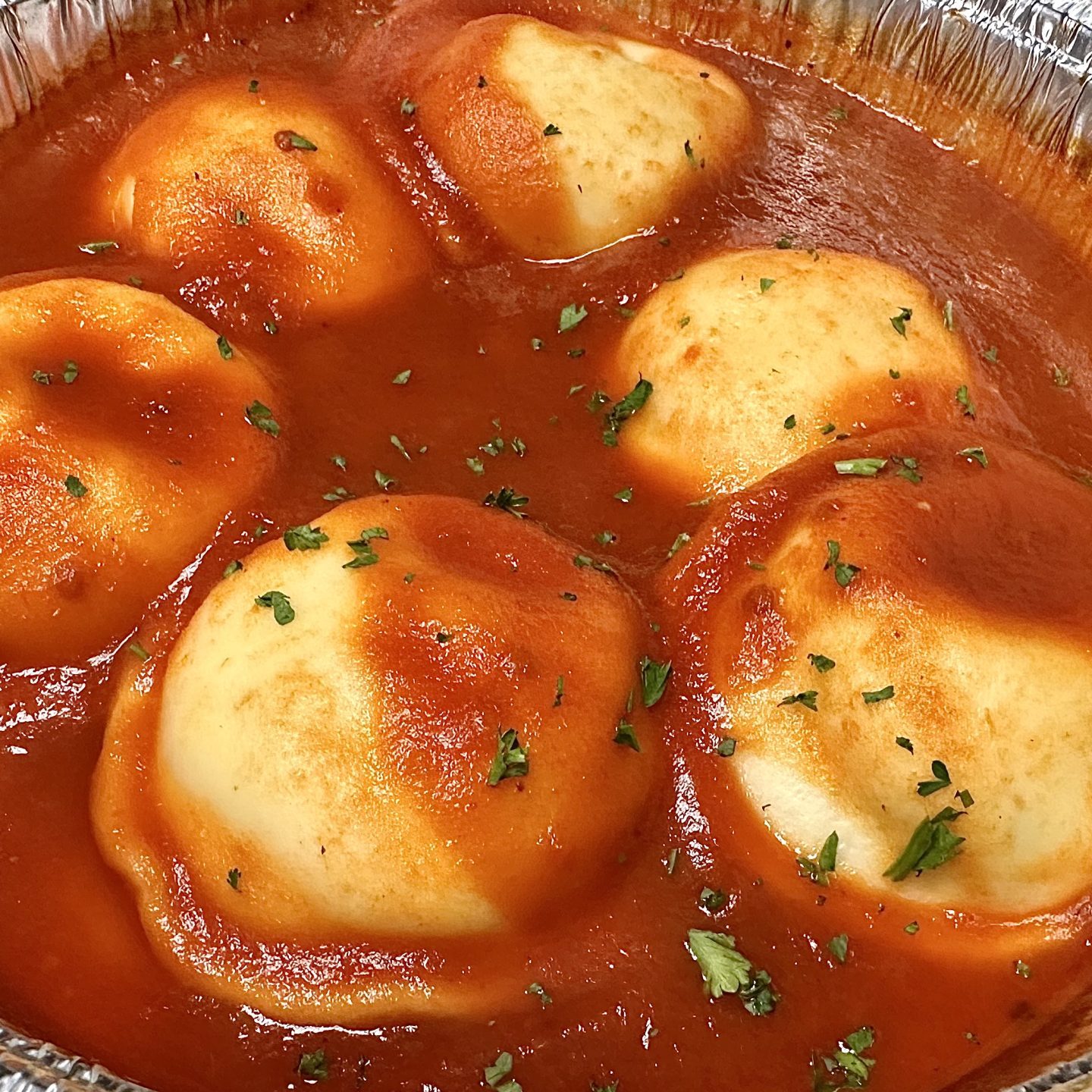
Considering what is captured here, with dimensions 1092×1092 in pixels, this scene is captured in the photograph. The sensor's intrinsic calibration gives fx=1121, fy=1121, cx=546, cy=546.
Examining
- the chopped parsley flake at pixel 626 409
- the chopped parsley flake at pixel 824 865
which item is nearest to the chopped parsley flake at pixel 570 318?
the chopped parsley flake at pixel 626 409

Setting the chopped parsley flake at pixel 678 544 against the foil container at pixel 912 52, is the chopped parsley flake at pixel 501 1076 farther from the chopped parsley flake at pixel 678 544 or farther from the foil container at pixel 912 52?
the foil container at pixel 912 52

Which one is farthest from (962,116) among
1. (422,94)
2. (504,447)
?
(504,447)

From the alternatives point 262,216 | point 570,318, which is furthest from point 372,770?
point 262,216

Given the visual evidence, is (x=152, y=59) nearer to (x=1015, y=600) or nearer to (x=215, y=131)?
(x=215, y=131)

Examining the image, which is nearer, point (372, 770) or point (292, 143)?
point (372, 770)

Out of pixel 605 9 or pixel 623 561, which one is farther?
pixel 605 9

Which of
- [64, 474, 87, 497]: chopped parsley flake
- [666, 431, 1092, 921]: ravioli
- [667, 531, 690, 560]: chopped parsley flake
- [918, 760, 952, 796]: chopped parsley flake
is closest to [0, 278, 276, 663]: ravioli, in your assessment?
[64, 474, 87, 497]: chopped parsley flake

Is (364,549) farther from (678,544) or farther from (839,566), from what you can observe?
(839,566)
